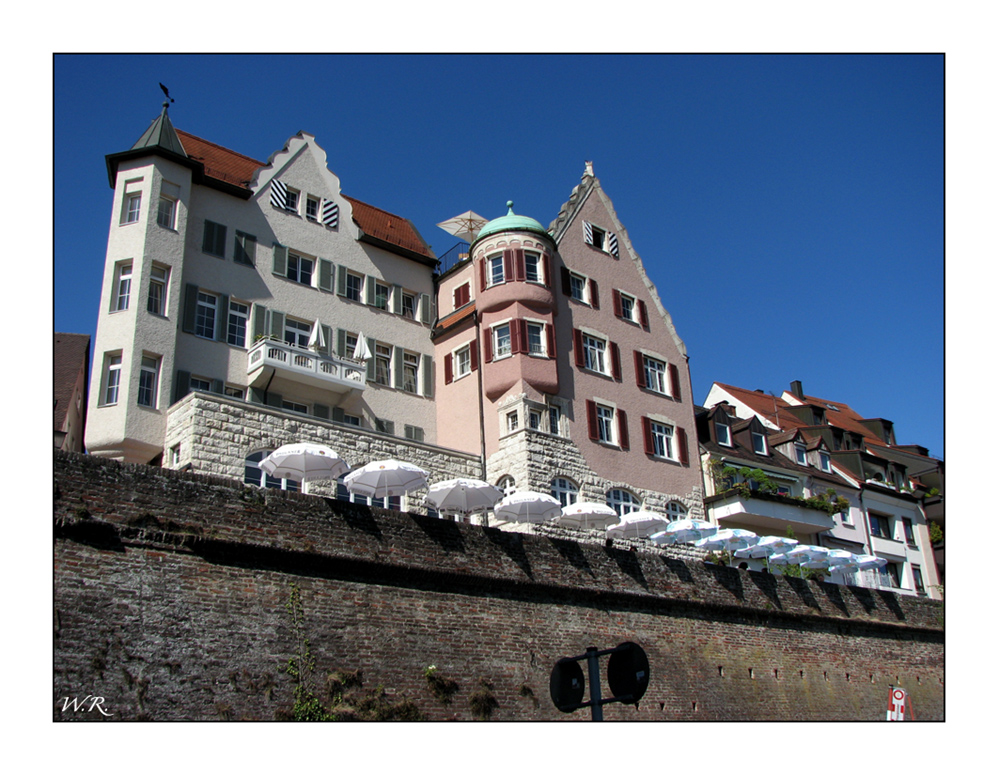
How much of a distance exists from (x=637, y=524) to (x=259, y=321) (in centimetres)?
1453

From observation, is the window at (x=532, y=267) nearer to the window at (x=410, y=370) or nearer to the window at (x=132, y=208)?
the window at (x=410, y=370)

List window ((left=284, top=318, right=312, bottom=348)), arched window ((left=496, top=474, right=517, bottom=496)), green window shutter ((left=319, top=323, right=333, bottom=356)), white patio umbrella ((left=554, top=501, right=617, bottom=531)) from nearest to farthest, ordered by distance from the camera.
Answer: white patio umbrella ((left=554, top=501, right=617, bottom=531)) → arched window ((left=496, top=474, right=517, bottom=496)) → window ((left=284, top=318, right=312, bottom=348)) → green window shutter ((left=319, top=323, right=333, bottom=356))

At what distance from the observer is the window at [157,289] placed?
100 ft

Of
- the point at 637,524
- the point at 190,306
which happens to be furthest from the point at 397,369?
the point at 637,524

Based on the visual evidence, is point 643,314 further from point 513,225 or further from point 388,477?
point 388,477

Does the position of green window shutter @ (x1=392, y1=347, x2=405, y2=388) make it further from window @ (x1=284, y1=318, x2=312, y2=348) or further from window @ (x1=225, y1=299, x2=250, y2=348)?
window @ (x1=225, y1=299, x2=250, y2=348)

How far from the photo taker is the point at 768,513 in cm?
4009

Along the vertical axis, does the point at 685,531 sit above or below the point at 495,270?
below

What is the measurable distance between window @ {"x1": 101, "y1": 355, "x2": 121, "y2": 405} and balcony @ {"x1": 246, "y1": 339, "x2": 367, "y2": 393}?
448cm

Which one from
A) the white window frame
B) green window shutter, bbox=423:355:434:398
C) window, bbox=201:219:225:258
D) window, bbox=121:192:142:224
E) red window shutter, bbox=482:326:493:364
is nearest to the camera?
the white window frame

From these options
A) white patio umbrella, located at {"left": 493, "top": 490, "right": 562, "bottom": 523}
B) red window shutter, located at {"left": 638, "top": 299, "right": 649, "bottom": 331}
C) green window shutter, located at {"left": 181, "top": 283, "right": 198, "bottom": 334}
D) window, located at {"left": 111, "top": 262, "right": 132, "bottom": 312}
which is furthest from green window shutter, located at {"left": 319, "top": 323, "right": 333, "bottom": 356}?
red window shutter, located at {"left": 638, "top": 299, "right": 649, "bottom": 331}

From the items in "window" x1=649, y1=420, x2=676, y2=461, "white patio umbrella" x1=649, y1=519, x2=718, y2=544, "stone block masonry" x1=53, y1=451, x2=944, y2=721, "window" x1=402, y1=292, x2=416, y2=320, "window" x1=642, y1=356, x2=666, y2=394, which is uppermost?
"window" x1=402, y1=292, x2=416, y2=320

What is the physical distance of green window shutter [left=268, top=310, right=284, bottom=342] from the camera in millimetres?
33750

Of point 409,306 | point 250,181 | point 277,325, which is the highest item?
point 250,181
